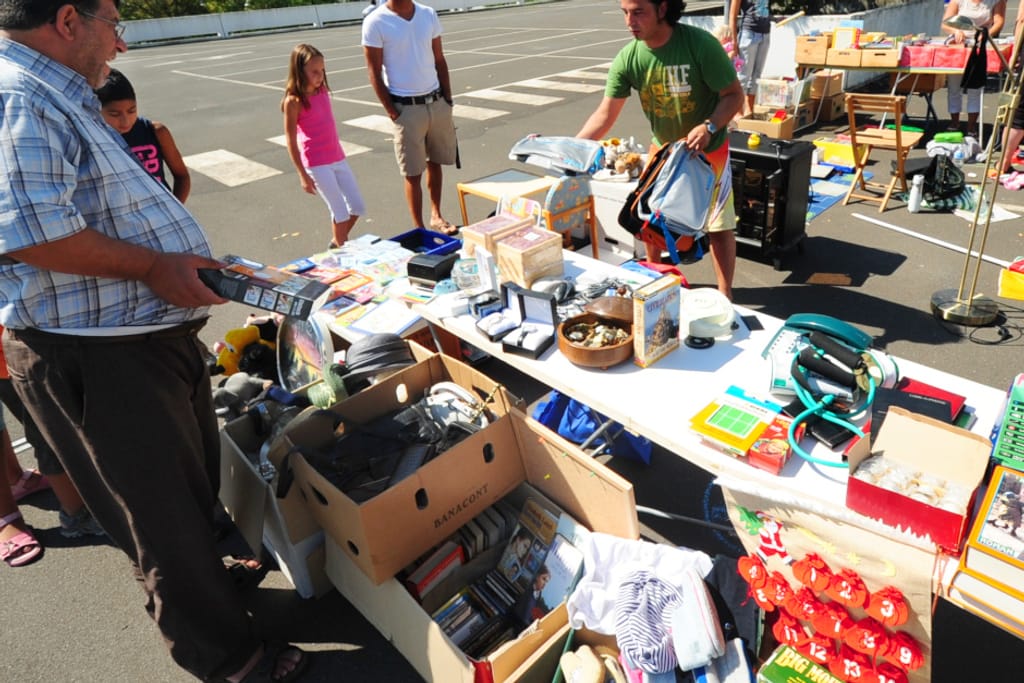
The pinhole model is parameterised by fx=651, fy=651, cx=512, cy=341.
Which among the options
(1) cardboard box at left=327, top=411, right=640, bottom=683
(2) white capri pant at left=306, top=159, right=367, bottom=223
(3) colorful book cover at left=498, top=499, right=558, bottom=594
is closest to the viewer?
(1) cardboard box at left=327, top=411, right=640, bottom=683

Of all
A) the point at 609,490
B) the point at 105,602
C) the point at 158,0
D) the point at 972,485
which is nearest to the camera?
the point at 972,485

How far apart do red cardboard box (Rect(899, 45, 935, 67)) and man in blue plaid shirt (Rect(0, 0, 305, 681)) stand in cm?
831

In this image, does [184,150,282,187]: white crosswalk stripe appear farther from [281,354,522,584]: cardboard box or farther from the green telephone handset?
the green telephone handset

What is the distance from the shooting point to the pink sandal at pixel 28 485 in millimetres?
3305

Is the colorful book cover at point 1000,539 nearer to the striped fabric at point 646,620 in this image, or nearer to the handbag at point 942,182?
the striped fabric at point 646,620

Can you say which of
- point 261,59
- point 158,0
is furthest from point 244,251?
point 158,0

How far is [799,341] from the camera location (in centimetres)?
210

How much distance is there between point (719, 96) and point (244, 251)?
4.59 meters

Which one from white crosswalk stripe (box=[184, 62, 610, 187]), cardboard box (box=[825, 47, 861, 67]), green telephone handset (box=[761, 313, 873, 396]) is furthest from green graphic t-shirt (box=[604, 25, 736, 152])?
white crosswalk stripe (box=[184, 62, 610, 187])

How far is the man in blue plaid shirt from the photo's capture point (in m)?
1.54

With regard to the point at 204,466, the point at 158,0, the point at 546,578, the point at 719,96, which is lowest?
the point at 546,578

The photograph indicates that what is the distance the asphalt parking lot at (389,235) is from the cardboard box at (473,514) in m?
0.24

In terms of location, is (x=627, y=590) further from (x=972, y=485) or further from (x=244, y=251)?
(x=244, y=251)

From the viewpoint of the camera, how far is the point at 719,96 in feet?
11.1
